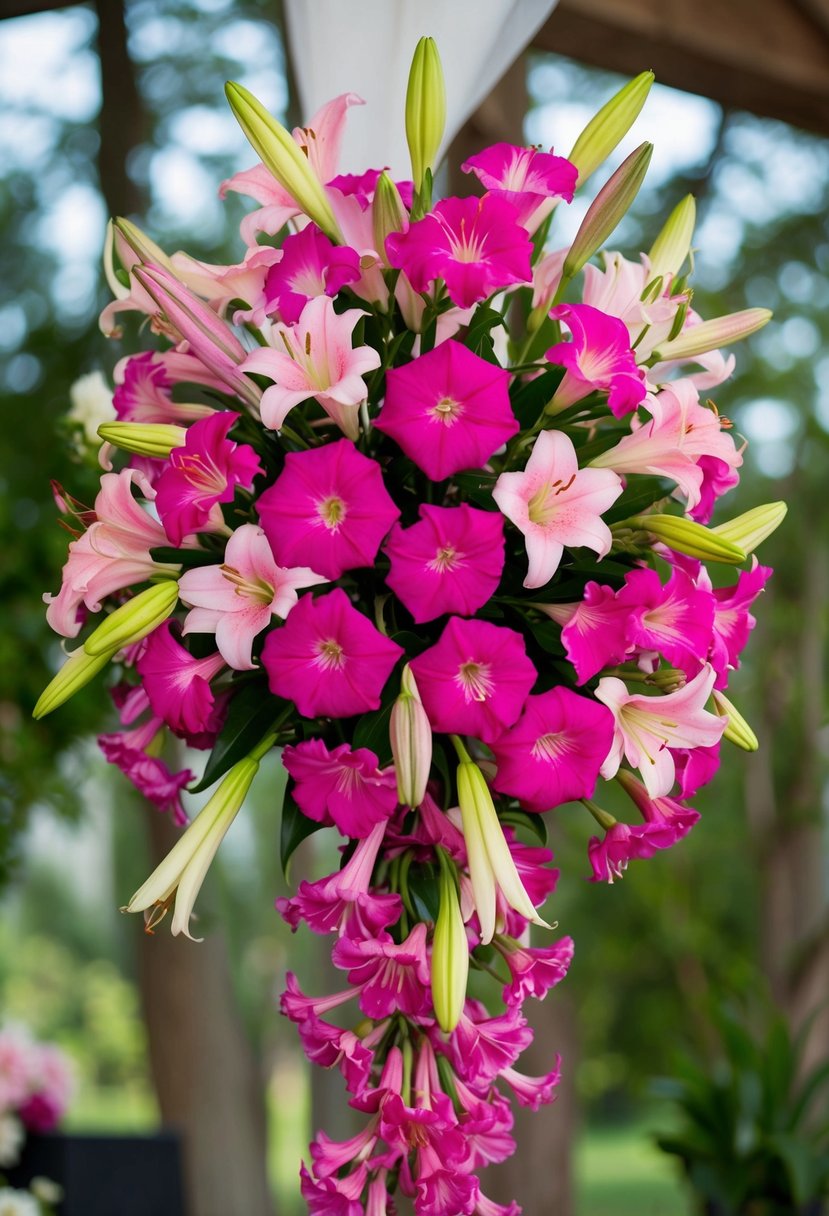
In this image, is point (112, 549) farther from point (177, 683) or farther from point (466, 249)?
point (466, 249)

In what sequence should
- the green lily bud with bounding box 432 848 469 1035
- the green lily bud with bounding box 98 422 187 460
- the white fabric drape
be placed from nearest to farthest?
the green lily bud with bounding box 432 848 469 1035 < the green lily bud with bounding box 98 422 187 460 < the white fabric drape

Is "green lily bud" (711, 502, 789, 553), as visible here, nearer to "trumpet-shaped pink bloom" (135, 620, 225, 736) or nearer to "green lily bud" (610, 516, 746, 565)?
"green lily bud" (610, 516, 746, 565)

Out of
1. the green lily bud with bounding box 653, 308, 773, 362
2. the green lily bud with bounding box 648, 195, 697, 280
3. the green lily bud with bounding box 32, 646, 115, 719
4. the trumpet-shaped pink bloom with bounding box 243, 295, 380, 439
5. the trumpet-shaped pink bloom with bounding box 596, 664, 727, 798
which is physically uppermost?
the green lily bud with bounding box 648, 195, 697, 280

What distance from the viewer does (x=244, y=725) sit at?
0.90 meters

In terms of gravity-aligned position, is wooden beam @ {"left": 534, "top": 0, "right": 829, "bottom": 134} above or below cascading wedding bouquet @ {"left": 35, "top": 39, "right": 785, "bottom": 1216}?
above

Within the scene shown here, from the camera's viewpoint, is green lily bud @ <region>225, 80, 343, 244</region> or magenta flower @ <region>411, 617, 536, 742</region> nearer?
magenta flower @ <region>411, 617, 536, 742</region>

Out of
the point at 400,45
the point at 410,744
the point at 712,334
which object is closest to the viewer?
the point at 410,744

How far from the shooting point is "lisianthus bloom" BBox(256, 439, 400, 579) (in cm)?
79

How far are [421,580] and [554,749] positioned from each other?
15 cm

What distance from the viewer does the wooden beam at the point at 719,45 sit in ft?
7.03

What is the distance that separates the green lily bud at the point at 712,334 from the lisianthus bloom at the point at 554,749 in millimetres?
339

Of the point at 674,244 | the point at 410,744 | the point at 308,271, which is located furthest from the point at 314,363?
the point at 674,244

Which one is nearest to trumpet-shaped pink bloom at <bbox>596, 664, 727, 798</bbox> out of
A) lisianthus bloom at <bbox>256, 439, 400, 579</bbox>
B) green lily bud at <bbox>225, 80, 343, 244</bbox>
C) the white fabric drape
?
lisianthus bloom at <bbox>256, 439, 400, 579</bbox>

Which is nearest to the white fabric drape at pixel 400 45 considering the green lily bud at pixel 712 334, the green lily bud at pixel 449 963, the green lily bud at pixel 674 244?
the green lily bud at pixel 674 244
